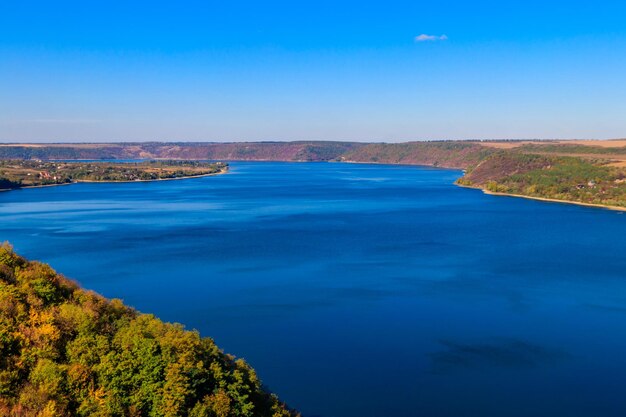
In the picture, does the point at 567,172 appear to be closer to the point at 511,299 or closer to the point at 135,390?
the point at 511,299

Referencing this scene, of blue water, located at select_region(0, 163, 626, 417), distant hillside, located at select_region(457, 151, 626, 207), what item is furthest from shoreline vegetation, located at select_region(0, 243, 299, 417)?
distant hillside, located at select_region(457, 151, 626, 207)

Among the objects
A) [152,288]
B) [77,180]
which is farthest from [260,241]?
[77,180]

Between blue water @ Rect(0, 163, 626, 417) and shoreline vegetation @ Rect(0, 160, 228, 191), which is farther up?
shoreline vegetation @ Rect(0, 160, 228, 191)

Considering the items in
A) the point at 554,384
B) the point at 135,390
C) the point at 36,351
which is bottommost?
the point at 554,384

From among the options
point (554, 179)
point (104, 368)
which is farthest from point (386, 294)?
point (554, 179)

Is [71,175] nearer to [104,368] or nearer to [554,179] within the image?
[554,179]

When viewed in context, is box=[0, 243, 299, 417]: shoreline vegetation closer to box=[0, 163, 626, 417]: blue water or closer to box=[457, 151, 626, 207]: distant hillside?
box=[0, 163, 626, 417]: blue water
